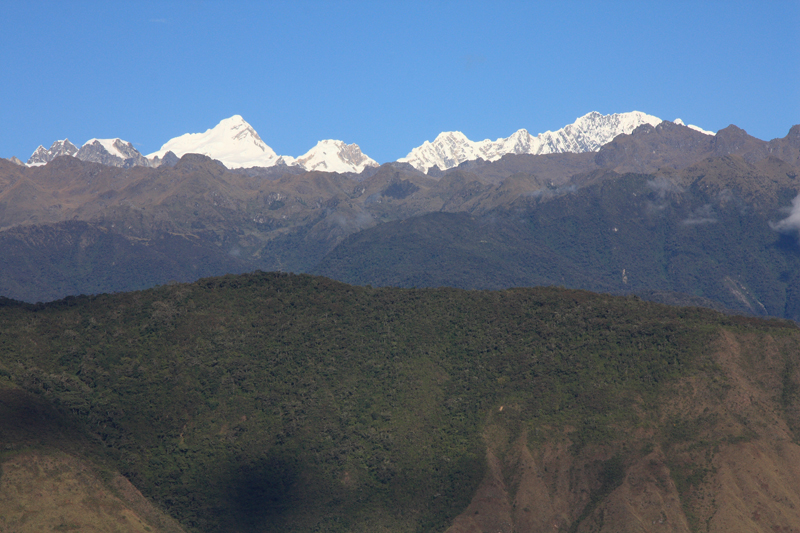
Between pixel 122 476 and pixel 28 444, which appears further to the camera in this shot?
pixel 122 476

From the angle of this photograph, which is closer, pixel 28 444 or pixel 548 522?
pixel 28 444

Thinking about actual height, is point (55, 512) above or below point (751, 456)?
below

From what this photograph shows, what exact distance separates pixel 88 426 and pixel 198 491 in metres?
29.9

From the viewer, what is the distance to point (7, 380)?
193375 mm

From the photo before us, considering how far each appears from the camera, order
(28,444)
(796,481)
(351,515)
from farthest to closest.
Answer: (351,515)
(796,481)
(28,444)

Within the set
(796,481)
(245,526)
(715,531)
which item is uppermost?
(796,481)

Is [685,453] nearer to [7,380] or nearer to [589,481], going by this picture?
[589,481]

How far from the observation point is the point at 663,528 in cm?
17850

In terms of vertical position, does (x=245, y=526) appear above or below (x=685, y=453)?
below

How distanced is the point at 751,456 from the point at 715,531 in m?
21.8

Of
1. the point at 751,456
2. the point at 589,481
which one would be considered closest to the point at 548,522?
the point at 589,481

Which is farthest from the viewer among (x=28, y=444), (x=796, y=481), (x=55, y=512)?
(x=796, y=481)

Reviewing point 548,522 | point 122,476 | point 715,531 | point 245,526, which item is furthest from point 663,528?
point 122,476

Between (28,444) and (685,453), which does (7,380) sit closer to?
(28,444)
